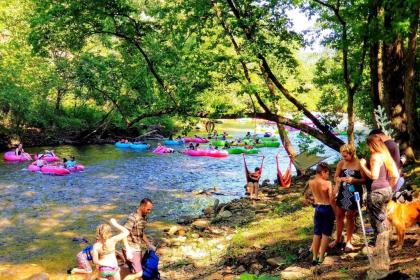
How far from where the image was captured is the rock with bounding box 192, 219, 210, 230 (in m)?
12.1

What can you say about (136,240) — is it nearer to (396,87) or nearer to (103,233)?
(103,233)

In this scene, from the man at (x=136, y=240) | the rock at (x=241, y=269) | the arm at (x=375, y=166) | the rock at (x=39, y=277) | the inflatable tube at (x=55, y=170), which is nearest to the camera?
the arm at (x=375, y=166)

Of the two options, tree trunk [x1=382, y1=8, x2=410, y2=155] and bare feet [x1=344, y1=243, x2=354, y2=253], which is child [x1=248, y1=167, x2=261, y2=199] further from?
bare feet [x1=344, y1=243, x2=354, y2=253]

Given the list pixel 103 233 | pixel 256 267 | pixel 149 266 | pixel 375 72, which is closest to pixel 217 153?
pixel 375 72

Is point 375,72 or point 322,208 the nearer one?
point 322,208

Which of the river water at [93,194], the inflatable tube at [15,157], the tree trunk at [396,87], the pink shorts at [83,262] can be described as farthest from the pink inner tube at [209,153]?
the pink shorts at [83,262]

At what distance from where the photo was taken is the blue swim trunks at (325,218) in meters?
6.35

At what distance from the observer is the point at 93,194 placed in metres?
17.5

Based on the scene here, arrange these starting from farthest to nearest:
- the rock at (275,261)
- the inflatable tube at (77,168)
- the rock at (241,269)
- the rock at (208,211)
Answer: the inflatable tube at (77,168)
the rock at (208,211)
the rock at (241,269)
the rock at (275,261)

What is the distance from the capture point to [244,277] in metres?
5.76

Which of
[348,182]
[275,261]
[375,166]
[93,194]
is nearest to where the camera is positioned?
[375,166]

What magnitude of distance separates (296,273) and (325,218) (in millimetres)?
908

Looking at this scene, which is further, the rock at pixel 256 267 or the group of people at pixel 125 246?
the rock at pixel 256 267

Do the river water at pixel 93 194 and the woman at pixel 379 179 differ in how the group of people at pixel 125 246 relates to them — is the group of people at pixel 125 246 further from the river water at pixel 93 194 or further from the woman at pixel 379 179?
the river water at pixel 93 194
